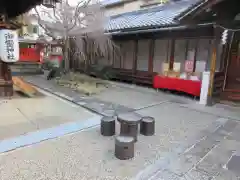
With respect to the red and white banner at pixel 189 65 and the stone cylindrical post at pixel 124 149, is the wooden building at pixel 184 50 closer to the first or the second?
the red and white banner at pixel 189 65

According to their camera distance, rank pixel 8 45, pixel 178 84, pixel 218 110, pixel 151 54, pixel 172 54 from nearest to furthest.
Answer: pixel 218 110, pixel 8 45, pixel 178 84, pixel 172 54, pixel 151 54

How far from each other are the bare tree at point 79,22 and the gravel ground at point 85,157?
700 cm

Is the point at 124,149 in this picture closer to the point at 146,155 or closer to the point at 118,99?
the point at 146,155

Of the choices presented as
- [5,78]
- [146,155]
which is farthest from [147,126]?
[5,78]

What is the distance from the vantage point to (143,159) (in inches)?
126

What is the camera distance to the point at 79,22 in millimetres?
10461

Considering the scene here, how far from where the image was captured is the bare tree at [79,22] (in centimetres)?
1007

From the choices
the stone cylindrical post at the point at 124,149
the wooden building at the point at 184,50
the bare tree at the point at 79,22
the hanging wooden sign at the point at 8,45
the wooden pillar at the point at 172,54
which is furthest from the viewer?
the bare tree at the point at 79,22

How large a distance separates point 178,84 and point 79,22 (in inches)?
247

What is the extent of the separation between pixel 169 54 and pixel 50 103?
18.8 ft

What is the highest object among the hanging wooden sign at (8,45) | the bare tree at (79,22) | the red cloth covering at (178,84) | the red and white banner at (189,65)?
the bare tree at (79,22)

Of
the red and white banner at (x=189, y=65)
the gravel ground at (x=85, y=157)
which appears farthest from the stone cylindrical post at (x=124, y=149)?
the red and white banner at (x=189, y=65)

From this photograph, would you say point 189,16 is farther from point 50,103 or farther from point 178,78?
point 50,103

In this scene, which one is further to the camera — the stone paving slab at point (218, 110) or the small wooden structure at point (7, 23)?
the small wooden structure at point (7, 23)
